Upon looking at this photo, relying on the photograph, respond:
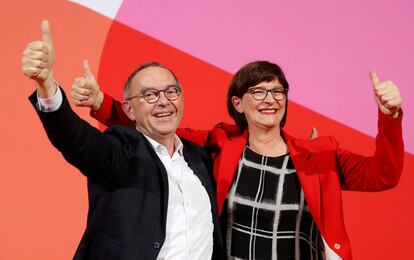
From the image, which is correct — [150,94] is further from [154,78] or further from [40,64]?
[40,64]

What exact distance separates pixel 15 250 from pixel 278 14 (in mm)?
1769

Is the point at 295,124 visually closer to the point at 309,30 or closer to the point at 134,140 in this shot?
the point at 309,30

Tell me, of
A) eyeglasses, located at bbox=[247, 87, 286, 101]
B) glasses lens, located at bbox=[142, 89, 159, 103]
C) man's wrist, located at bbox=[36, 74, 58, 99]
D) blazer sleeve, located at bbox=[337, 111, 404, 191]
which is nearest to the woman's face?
eyeglasses, located at bbox=[247, 87, 286, 101]

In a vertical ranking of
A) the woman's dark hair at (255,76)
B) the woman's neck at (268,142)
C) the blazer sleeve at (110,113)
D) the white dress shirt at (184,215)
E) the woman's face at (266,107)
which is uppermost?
the woman's dark hair at (255,76)

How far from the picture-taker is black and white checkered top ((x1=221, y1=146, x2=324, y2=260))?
1.56m

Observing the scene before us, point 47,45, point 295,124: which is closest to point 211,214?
point 47,45

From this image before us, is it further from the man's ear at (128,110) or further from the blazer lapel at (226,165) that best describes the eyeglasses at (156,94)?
the blazer lapel at (226,165)

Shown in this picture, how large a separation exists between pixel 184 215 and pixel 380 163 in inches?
24.0

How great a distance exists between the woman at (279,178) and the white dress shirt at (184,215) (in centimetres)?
15

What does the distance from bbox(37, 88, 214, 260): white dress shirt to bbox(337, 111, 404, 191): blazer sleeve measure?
480 millimetres

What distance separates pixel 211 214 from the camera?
1.51 m

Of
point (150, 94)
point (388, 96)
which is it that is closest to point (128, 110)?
point (150, 94)

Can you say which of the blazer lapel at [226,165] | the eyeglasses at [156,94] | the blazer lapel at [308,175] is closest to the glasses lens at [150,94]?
the eyeglasses at [156,94]

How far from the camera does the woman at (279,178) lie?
1.54m
